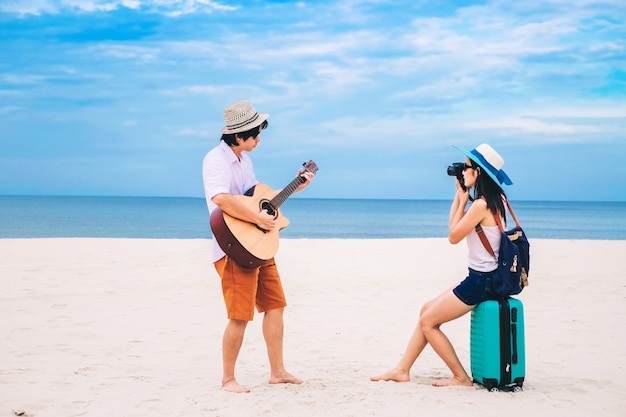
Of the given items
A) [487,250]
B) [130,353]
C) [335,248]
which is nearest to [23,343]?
[130,353]

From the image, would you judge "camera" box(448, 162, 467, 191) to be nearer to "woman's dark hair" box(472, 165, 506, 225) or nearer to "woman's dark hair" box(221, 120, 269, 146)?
"woman's dark hair" box(472, 165, 506, 225)

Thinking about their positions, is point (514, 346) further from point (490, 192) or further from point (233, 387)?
point (233, 387)

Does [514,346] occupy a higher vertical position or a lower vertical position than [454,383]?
higher

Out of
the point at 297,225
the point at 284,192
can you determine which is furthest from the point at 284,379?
the point at 297,225

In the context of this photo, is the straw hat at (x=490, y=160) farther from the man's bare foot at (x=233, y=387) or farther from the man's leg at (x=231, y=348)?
the man's bare foot at (x=233, y=387)

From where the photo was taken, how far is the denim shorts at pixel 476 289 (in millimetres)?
4828

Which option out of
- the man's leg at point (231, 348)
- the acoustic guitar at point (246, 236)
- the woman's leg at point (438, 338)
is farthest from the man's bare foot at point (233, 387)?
the woman's leg at point (438, 338)

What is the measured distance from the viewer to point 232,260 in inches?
194

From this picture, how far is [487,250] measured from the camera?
4812mm

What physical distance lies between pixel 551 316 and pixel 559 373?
2.77 metres

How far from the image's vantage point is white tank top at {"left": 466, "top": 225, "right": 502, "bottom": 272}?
4.82 metres

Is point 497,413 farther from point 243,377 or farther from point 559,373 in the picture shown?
point 243,377

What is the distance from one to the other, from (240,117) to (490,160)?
5.63 ft

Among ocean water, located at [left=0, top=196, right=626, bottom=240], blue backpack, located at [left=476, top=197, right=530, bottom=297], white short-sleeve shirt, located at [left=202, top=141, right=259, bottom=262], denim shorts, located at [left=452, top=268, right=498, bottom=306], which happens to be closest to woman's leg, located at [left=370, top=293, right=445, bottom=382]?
denim shorts, located at [left=452, top=268, right=498, bottom=306]
